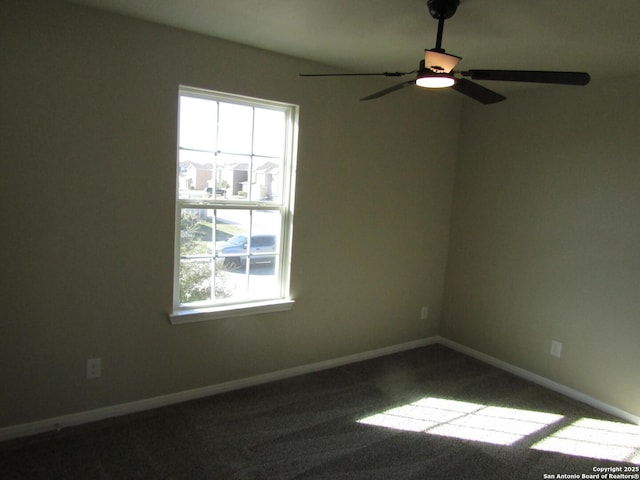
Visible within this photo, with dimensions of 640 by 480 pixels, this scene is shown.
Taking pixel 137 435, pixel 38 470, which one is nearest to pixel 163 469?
pixel 137 435

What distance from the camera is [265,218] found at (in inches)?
123

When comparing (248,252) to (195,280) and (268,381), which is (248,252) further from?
(268,381)

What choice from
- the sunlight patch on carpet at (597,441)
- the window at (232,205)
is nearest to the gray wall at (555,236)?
the sunlight patch on carpet at (597,441)

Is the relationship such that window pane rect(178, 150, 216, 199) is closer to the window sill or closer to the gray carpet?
the window sill

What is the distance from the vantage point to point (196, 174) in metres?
2.79

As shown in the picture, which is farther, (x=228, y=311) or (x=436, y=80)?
(x=228, y=311)

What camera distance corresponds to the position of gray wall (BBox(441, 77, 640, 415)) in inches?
117

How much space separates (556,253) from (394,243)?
1259mm

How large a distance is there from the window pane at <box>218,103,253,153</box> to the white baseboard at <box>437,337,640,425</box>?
2.67 meters

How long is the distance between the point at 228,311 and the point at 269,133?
1272 millimetres

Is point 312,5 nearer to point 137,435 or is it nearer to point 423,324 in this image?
point 137,435

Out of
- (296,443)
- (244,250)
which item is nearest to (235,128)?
(244,250)

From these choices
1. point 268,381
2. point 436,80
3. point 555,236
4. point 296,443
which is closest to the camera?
point 436,80

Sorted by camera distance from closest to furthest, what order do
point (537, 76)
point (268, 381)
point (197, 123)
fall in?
point (537, 76) → point (197, 123) → point (268, 381)
